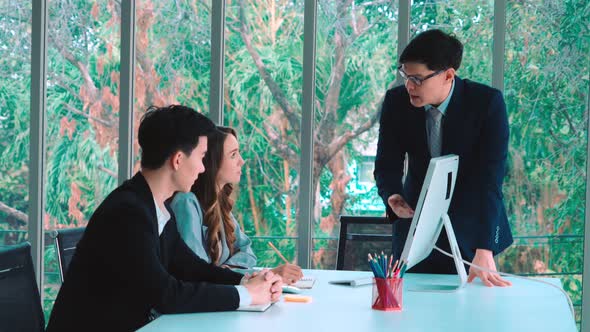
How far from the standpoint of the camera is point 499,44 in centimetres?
422

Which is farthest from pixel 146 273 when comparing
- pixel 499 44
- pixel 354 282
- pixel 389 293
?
pixel 499 44

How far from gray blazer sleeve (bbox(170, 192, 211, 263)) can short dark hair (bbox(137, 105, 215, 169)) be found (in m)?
0.74

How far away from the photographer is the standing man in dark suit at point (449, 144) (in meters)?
2.55

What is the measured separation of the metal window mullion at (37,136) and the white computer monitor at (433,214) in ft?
10.7

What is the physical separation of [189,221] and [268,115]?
5.67 ft

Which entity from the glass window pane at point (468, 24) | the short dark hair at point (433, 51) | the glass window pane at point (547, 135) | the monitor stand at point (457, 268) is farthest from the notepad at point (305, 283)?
the glass window pane at point (468, 24)

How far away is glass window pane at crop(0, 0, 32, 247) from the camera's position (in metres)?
5.02

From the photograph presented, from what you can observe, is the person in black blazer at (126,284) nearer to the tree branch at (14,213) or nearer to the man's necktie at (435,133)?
the man's necktie at (435,133)

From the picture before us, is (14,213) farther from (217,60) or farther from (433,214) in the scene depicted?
(433,214)

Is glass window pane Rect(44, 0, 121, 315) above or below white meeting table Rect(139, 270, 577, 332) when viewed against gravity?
above

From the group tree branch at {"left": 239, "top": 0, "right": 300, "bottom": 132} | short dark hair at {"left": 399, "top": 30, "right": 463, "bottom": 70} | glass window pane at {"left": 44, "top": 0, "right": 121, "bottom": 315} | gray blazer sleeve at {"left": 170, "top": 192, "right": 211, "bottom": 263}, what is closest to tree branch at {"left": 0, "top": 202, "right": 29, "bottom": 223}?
glass window pane at {"left": 44, "top": 0, "right": 121, "bottom": 315}

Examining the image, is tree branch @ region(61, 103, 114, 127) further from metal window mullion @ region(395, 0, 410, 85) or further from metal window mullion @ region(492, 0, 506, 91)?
metal window mullion @ region(492, 0, 506, 91)

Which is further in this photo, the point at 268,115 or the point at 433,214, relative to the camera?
the point at 268,115

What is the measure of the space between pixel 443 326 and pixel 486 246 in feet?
2.19
